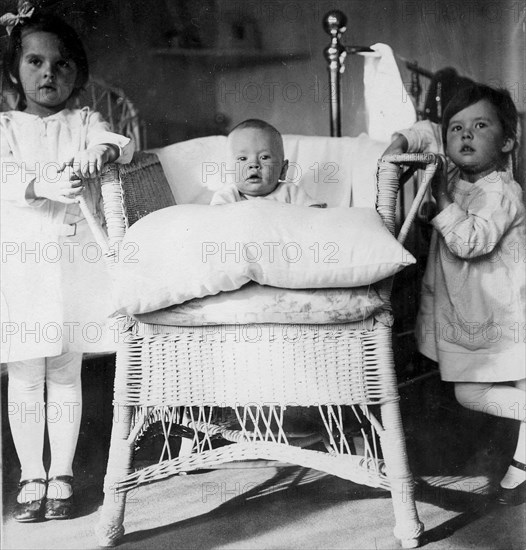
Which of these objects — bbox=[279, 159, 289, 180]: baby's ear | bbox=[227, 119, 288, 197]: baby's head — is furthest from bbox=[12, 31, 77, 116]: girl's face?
bbox=[279, 159, 289, 180]: baby's ear

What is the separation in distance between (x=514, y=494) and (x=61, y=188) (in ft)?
3.77

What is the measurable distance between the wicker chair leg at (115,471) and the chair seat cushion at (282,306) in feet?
0.85

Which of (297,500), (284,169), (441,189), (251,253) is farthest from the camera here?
(284,169)

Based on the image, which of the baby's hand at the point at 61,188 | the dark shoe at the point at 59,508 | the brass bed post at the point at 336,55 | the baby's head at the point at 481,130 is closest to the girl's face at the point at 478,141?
the baby's head at the point at 481,130

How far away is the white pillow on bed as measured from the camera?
1.12 meters

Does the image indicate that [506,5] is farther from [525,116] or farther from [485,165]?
[485,165]

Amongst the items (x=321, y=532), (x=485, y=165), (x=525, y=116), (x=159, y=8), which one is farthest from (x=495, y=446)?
(x=159, y=8)

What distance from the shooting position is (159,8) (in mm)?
1817

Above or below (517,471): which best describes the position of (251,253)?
above

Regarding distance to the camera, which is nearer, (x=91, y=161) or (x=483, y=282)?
(x=91, y=161)

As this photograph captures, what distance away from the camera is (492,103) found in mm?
1495

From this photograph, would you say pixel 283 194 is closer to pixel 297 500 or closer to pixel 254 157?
pixel 254 157

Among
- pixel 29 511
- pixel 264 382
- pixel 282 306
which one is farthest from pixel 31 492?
pixel 282 306

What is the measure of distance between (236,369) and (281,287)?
0.18 m
